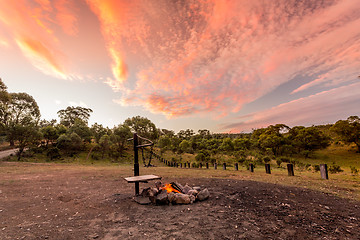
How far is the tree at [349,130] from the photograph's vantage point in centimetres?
2808

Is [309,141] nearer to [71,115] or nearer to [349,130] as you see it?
[349,130]

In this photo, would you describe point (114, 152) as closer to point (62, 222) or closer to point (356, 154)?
point (62, 222)

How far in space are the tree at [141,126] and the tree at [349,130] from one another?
4092cm

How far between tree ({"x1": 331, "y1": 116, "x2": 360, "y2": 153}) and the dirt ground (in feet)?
115

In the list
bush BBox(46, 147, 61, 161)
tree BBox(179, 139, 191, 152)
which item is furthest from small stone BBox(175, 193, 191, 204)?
tree BBox(179, 139, 191, 152)

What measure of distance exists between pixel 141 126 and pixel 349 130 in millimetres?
43550

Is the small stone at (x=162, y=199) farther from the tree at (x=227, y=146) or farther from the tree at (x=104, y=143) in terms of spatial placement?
the tree at (x=227, y=146)

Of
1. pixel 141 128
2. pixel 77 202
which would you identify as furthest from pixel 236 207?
pixel 141 128

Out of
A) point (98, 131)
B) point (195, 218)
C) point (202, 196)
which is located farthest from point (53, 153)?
point (195, 218)

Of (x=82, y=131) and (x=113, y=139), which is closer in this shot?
(x=113, y=139)

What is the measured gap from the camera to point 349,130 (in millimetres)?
28734

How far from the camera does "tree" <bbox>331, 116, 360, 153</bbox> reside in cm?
2808

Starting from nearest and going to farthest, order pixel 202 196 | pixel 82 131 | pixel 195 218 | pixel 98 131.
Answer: pixel 195 218, pixel 202 196, pixel 82 131, pixel 98 131

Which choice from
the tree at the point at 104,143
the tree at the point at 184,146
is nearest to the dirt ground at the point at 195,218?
the tree at the point at 104,143
